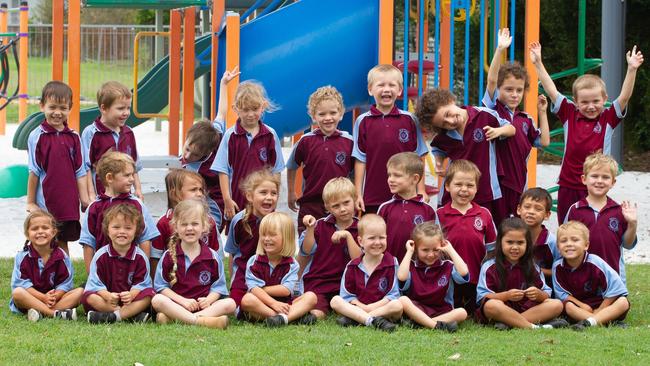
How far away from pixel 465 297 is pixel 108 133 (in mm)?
2632

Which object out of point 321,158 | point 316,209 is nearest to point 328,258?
point 316,209

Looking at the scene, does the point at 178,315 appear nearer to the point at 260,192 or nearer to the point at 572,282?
the point at 260,192

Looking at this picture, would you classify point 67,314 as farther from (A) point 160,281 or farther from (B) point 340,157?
(B) point 340,157

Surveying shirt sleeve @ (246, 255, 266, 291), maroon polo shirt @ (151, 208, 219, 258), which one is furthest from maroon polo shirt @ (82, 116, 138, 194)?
shirt sleeve @ (246, 255, 266, 291)

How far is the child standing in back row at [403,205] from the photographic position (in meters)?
6.92

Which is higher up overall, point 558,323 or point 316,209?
point 316,209

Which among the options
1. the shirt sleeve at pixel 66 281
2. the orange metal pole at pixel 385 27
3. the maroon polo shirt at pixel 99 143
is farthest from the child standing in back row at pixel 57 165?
the orange metal pole at pixel 385 27

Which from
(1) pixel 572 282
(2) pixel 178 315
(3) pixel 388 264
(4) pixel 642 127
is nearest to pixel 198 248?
(2) pixel 178 315

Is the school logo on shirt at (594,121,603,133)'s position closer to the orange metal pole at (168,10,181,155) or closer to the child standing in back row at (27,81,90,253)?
the child standing in back row at (27,81,90,253)

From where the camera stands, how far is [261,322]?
669cm

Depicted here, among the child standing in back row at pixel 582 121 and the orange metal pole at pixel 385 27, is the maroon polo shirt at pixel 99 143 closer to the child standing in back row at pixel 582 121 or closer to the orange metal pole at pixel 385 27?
the orange metal pole at pixel 385 27

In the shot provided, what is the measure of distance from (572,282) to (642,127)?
10149 mm

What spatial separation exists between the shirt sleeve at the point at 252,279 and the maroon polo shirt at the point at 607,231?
81.4 inches

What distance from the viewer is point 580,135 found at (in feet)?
24.9
